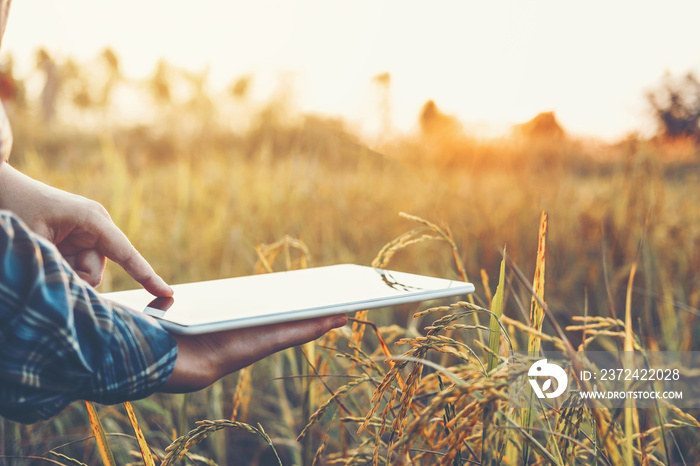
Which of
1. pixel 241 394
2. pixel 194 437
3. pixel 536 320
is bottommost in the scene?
pixel 241 394

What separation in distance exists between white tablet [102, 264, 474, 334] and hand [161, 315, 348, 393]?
3 centimetres

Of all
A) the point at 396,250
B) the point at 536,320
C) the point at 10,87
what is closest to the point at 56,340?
the point at 536,320

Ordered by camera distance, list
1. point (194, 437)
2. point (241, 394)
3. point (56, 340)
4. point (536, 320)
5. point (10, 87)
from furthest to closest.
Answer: point (10, 87), point (241, 394), point (536, 320), point (194, 437), point (56, 340)

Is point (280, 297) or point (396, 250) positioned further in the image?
point (396, 250)

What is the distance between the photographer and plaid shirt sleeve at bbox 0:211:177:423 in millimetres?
496

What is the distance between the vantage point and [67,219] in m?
0.83

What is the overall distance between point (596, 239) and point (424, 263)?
2.27 feet

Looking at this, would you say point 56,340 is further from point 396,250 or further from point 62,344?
point 396,250

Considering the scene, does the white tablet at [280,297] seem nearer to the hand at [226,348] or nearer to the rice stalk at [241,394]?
the hand at [226,348]

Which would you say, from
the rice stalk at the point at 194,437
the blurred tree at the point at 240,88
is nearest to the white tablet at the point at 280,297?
the rice stalk at the point at 194,437

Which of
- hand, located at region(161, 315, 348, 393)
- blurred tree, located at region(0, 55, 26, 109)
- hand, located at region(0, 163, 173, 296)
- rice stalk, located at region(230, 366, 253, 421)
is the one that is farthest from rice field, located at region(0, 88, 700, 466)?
blurred tree, located at region(0, 55, 26, 109)

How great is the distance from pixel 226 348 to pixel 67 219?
0.34m

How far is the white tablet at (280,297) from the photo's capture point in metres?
0.64

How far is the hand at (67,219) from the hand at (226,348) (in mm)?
184
